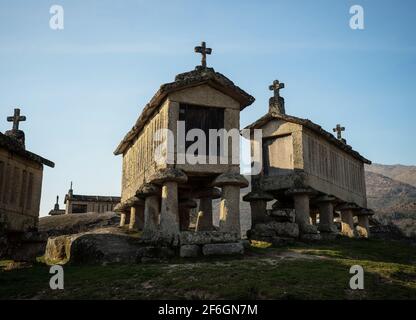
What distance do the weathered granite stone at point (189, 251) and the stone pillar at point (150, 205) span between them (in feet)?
8.34

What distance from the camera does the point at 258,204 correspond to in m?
19.2

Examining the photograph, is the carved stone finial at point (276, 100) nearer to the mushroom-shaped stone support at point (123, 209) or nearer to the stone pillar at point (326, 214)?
the stone pillar at point (326, 214)

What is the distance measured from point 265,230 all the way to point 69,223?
19.1 m

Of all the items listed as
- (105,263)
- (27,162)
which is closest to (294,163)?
(105,263)

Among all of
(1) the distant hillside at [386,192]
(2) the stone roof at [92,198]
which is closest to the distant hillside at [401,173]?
(1) the distant hillside at [386,192]

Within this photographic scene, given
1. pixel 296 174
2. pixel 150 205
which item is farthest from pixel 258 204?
pixel 150 205

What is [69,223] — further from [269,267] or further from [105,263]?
[269,267]

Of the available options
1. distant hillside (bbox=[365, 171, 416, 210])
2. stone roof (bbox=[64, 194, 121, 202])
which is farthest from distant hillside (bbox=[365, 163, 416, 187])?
stone roof (bbox=[64, 194, 121, 202])

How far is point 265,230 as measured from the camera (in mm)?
17641

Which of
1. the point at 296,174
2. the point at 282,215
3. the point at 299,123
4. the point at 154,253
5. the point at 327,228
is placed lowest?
the point at 154,253

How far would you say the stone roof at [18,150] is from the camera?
1484 cm

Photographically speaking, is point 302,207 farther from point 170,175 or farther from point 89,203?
point 89,203

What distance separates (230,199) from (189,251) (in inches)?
98.0

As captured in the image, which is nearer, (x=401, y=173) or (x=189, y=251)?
(x=189, y=251)
